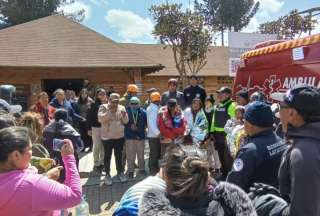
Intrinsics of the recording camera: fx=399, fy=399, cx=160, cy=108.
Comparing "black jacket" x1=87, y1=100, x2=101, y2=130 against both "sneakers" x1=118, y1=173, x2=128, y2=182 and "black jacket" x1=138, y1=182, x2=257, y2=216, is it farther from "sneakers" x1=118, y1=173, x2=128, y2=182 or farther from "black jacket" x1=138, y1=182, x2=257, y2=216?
"black jacket" x1=138, y1=182, x2=257, y2=216

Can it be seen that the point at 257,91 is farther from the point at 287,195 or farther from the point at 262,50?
the point at 287,195

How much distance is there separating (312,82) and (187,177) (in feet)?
11.2

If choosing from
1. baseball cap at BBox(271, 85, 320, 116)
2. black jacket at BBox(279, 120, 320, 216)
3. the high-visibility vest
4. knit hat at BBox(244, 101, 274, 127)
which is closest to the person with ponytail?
black jacket at BBox(279, 120, 320, 216)

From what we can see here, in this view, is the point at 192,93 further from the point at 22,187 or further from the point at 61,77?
the point at 61,77

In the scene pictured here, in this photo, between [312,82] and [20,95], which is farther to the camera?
[20,95]

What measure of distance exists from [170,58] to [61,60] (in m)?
11.5

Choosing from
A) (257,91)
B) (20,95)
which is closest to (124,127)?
(257,91)

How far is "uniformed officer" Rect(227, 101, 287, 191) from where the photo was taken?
107 inches

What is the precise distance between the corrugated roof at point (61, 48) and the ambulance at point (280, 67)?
1000 centimetres

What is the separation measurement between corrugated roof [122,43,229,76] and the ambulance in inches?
671

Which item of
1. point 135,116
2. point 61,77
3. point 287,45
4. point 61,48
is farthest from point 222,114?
point 61,48

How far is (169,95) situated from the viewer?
→ 8680 millimetres

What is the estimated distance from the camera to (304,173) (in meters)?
2.12

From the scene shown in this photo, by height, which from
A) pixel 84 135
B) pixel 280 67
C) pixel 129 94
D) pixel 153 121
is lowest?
pixel 84 135
